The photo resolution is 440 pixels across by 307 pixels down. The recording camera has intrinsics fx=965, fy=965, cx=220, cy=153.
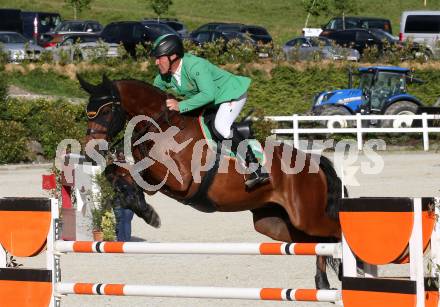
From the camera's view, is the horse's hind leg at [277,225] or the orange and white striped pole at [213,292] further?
the horse's hind leg at [277,225]

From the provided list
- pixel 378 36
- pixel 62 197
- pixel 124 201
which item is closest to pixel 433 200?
pixel 124 201

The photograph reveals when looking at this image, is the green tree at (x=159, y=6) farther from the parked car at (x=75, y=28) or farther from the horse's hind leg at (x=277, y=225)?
the horse's hind leg at (x=277, y=225)

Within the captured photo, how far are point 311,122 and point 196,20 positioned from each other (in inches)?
1015

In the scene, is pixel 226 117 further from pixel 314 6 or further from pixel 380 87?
pixel 314 6

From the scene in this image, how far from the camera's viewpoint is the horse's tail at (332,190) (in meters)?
8.34

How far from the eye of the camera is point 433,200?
18.8 feet

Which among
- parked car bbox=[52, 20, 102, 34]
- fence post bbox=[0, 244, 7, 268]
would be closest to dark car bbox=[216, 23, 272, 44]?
parked car bbox=[52, 20, 102, 34]

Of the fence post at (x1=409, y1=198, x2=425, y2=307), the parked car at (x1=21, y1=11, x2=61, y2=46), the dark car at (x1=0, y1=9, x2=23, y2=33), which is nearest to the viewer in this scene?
the fence post at (x1=409, y1=198, x2=425, y2=307)

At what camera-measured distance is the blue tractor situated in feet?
76.4

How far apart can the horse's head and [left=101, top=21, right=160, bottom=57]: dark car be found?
22.0 metres

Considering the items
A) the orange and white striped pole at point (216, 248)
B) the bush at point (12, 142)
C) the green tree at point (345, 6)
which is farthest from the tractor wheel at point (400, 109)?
the green tree at point (345, 6)

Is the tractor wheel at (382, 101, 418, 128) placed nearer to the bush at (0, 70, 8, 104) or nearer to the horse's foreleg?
the bush at (0, 70, 8, 104)

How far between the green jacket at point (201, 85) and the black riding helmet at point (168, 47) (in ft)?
0.32

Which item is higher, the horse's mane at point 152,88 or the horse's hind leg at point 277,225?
the horse's mane at point 152,88
